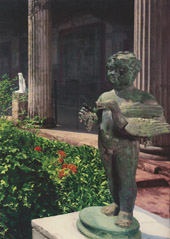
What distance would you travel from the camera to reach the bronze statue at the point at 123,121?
7.10ft

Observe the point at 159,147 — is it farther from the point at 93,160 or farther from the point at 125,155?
the point at 125,155

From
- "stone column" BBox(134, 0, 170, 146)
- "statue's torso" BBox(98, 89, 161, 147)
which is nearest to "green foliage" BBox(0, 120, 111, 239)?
"statue's torso" BBox(98, 89, 161, 147)

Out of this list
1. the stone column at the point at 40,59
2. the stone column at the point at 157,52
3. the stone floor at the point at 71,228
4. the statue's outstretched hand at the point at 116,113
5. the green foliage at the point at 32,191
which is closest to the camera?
the statue's outstretched hand at the point at 116,113

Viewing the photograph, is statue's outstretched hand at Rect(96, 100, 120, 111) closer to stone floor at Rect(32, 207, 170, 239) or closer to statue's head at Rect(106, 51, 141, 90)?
statue's head at Rect(106, 51, 141, 90)

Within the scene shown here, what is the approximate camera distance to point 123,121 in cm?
216

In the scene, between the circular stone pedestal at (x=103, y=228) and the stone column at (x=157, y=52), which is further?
the stone column at (x=157, y=52)

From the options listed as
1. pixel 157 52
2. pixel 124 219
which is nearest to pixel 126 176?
pixel 124 219

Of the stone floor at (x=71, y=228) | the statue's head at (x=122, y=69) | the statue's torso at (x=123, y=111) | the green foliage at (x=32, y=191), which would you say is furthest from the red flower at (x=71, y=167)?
the statue's head at (x=122, y=69)

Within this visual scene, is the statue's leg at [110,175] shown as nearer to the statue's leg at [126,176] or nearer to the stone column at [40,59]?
the statue's leg at [126,176]

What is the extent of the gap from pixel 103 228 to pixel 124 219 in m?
0.15

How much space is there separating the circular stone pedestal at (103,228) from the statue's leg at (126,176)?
0.05 m

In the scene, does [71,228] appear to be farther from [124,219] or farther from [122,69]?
[122,69]

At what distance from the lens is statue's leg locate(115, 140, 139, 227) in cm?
228

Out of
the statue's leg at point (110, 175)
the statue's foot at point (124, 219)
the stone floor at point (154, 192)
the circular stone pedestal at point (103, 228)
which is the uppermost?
the statue's leg at point (110, 175)
